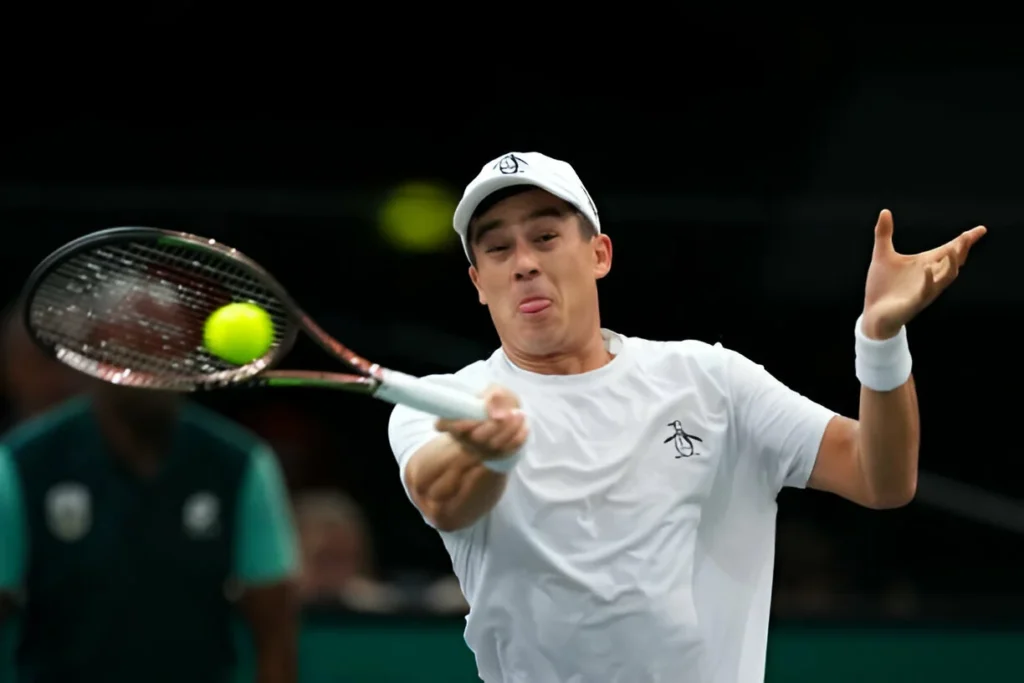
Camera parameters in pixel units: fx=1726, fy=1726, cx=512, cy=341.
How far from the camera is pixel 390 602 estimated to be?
5750mm

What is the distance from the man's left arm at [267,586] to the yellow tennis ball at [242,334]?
1.75 m

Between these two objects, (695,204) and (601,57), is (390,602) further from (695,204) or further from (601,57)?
(601,57)

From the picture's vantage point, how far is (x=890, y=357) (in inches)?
116

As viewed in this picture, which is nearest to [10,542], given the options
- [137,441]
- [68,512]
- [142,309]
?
[68,512]

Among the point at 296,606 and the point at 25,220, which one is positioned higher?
the point at 25,220

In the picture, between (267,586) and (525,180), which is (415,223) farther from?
(525,180)

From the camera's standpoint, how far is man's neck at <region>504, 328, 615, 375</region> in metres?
3.29

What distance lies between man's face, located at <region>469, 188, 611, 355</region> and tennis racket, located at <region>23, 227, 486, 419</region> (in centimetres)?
30

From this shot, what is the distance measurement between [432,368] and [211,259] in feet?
9.47

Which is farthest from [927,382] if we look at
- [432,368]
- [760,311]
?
[432,368]

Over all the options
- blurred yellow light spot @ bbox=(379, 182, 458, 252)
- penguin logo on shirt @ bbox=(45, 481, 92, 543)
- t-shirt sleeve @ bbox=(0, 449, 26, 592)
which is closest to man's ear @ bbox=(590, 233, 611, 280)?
penguin logo on shirt @ bbox=(45, 481, 92, 543)

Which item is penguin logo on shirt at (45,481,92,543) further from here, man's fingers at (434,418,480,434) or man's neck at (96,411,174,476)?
man's fingers at (434,418,480,434)

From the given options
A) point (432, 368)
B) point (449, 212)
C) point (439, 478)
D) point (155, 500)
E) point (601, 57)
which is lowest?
point (439, 478)

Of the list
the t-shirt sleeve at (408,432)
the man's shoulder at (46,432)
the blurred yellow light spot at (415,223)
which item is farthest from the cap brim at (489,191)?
the blurred yellow light spot at (415,223)
